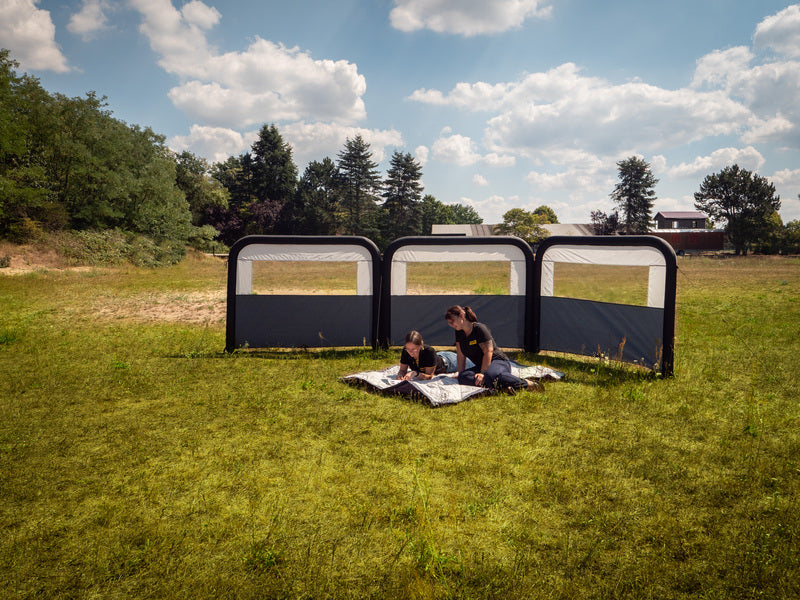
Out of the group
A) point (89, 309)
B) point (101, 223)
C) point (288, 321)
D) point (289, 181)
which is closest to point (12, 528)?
point (288, 321)

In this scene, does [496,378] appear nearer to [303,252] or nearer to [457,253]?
[457,253]

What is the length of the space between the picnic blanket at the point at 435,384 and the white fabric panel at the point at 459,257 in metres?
2.38

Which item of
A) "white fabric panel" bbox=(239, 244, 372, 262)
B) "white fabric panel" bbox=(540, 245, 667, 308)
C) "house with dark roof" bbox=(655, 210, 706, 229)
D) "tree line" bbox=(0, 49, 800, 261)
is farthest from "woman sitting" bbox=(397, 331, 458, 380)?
"house with dark roof" bbox=(655, 210, 706, 229)

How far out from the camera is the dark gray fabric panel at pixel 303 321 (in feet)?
33.3

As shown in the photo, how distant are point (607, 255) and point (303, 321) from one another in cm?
617

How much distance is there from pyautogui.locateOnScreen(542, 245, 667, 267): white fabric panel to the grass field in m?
1.94

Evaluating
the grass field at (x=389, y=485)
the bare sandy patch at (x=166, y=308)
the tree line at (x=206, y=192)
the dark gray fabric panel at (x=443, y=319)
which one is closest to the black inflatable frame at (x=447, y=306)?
the dark gray fabric panel at (x=443, y=319)

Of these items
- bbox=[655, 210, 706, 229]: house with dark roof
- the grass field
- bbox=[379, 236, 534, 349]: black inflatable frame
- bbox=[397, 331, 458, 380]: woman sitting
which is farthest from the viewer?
bbox=[655, 210, 706, 229]: house with dark roof

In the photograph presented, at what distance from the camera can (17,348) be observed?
1019 cm

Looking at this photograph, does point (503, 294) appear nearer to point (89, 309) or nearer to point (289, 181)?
point (89, 309)

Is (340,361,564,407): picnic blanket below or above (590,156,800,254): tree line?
below

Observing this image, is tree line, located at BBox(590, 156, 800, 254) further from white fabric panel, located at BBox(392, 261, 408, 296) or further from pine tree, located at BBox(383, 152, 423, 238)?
white fabric panel, located at BBox(392, 261, 408, 296)

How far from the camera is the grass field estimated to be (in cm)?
325

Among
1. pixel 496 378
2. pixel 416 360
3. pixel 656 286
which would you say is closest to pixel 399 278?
pixel 416 360
